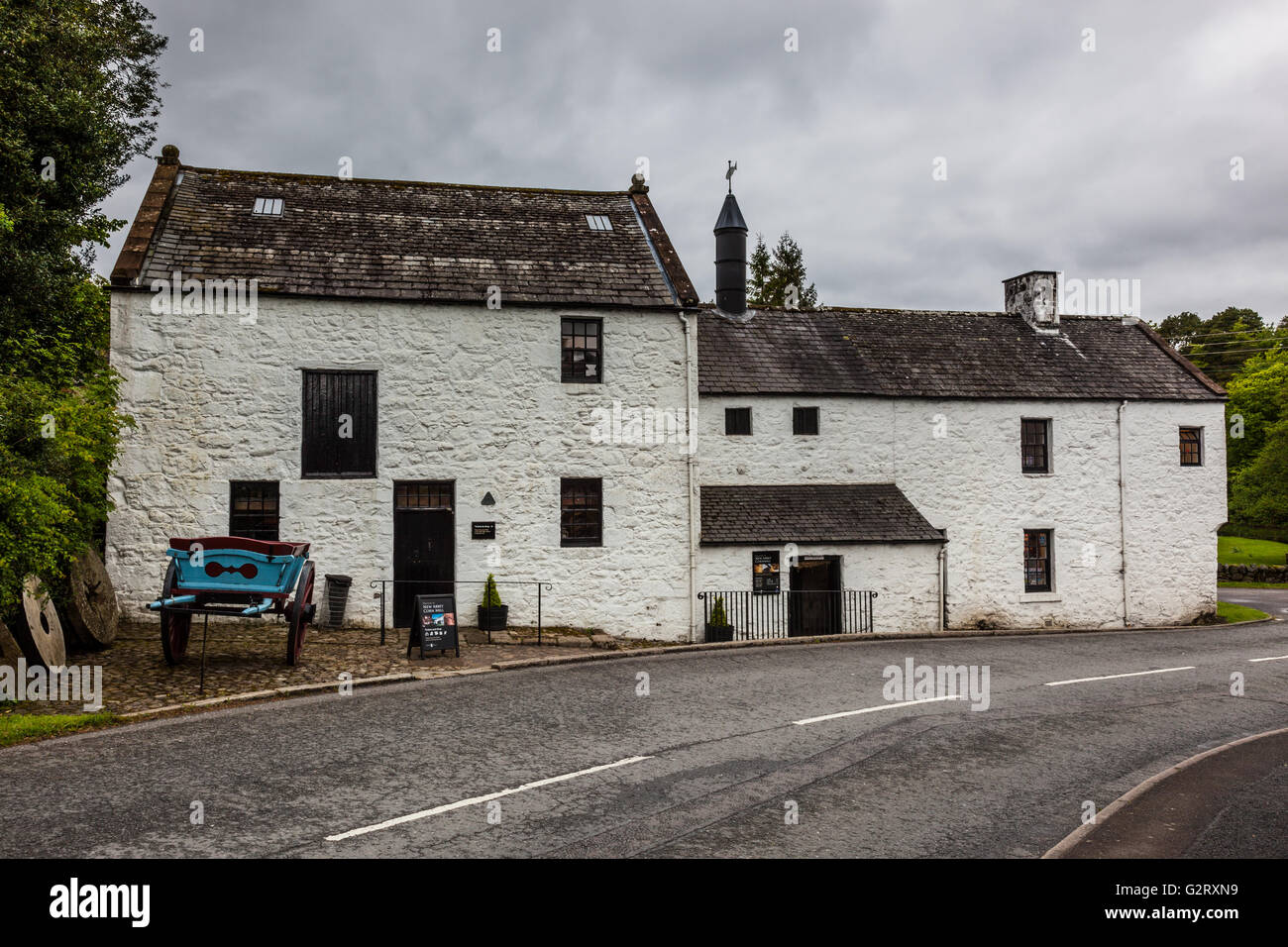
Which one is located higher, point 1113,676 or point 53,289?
point 53,289

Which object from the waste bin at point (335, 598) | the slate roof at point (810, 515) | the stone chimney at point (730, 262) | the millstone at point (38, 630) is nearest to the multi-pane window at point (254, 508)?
the waste bin at point (335, 598)

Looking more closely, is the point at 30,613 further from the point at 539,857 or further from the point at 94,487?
the point at 539,857

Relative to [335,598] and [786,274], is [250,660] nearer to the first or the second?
[335,598]

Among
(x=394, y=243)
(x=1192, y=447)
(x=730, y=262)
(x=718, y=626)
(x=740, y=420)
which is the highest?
(x=730, y=262)

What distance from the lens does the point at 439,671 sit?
39.9 ft

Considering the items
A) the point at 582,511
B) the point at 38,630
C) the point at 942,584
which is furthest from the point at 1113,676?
the point at 38,630

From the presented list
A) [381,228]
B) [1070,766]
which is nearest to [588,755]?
[1070,766]

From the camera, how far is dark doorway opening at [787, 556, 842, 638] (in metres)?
20.7

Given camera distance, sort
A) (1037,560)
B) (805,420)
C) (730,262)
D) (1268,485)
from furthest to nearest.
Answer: (1268,485) → (730,262) → (1037,560) → (805,420)

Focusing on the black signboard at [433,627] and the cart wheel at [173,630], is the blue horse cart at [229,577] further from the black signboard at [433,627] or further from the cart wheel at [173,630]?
the black signboard at [433,627]

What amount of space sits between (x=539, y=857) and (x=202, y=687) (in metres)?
6.88

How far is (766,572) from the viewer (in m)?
20.3

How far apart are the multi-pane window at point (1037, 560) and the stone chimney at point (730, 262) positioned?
430 inches

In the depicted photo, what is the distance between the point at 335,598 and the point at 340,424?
343cm
